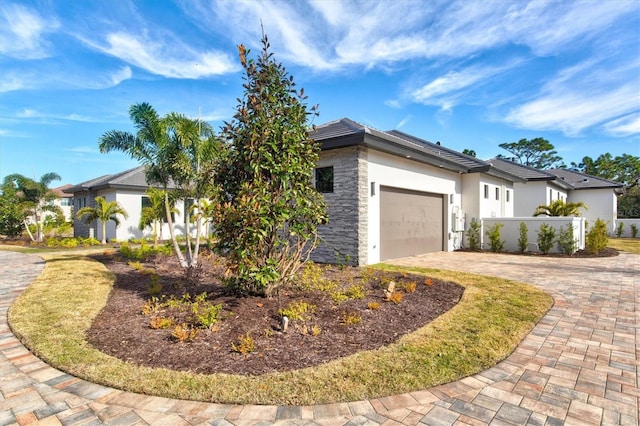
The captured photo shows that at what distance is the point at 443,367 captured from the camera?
10.3 ft

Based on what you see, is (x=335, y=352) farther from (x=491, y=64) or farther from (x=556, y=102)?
(x=556, y=102)

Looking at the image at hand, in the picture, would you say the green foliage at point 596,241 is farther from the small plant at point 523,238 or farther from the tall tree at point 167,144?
the tall tree at point 167,144

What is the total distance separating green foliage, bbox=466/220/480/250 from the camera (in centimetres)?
1436

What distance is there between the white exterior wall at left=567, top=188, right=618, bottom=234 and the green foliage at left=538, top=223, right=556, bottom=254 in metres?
15.9

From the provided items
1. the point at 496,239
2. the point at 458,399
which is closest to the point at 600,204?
the point at 496,239

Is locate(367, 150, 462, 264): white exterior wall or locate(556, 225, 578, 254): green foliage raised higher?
locate(367, 150, 462, 264): white exterior wall

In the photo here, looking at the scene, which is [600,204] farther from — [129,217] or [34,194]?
[34,194]

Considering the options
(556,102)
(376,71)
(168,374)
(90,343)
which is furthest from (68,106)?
(556,102)

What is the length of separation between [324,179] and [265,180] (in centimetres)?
533

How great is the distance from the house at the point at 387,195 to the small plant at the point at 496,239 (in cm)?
85

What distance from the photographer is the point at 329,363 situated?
3.20 meters

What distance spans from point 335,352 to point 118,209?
17271 millimetres

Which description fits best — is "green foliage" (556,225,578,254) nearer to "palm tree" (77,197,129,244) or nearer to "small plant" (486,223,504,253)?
"small plant" (486,223,504,253)

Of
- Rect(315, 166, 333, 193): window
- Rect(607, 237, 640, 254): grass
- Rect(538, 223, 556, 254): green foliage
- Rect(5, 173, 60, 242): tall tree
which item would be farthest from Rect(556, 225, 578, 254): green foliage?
Rect(5, 173, 60, 242): tall tree
